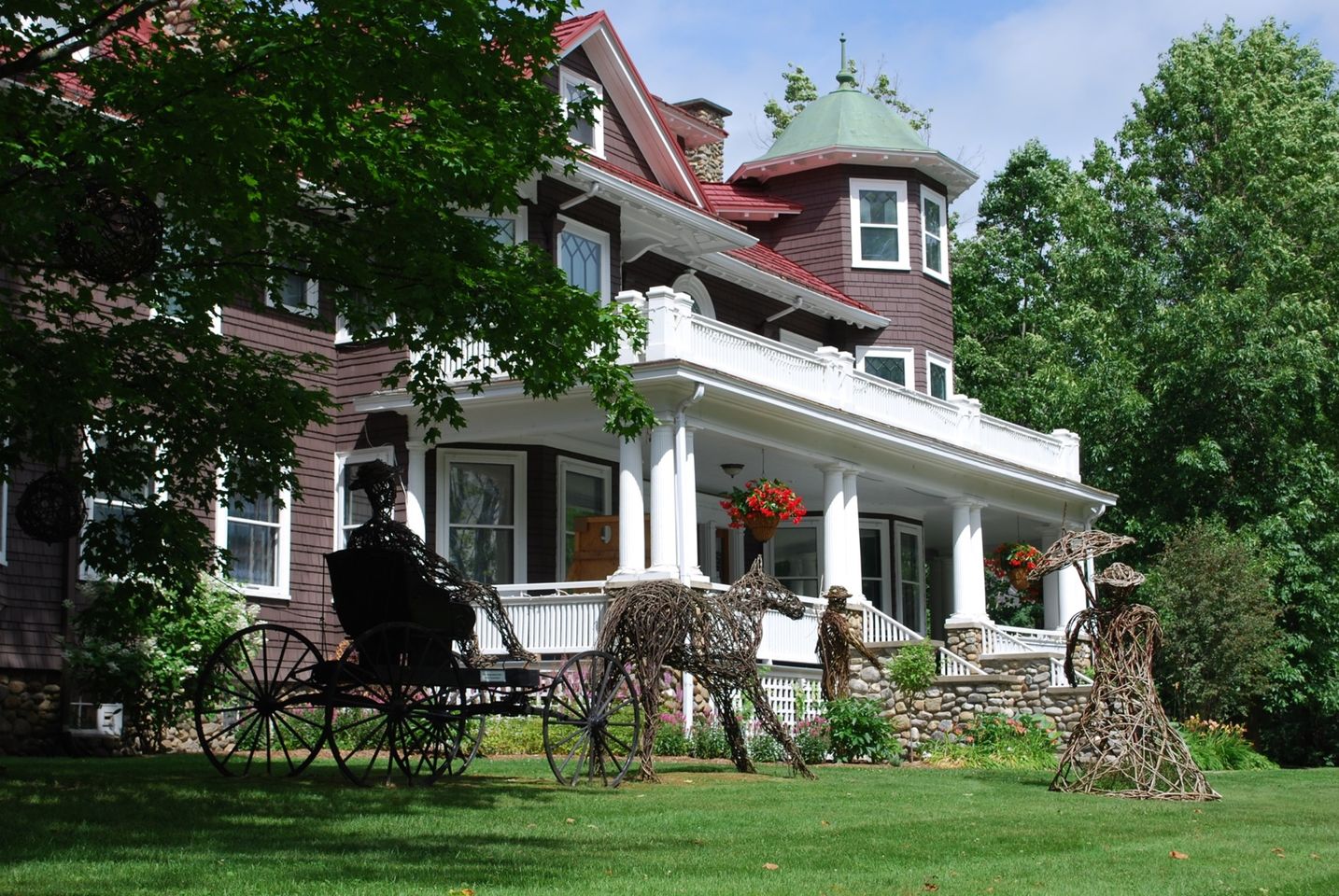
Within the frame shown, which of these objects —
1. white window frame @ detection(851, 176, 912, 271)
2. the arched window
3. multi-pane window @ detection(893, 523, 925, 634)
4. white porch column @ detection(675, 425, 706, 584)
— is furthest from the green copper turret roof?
white porch column @ detection(675, 425, 706, 584)

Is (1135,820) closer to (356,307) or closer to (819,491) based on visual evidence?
(356,307)

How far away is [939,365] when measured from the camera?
106 ft

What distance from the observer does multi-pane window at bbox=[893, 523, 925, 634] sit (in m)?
31.2

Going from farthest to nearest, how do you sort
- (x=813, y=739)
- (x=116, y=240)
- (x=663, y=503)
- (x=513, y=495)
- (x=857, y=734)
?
1. (x=513, y=495)
2. (x=663, y=503)
3. (x=857, y=734)
4. (x=813, y=739)
5. (x=116, y=240)

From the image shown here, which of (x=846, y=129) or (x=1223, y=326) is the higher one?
(x=846, y=129)

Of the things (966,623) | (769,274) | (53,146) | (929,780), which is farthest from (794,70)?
(53,146)

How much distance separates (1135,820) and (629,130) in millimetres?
16570

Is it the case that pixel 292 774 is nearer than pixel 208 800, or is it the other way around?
pixel 208 800

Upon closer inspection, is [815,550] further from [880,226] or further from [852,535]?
[880,226]

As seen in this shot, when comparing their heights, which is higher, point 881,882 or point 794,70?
point 794,70

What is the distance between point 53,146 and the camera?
40.0 feet

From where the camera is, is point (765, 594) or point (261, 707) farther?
point (765, 594)

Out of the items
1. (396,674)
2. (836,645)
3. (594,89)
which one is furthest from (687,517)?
(396,674)

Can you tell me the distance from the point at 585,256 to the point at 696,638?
38.2 feet
